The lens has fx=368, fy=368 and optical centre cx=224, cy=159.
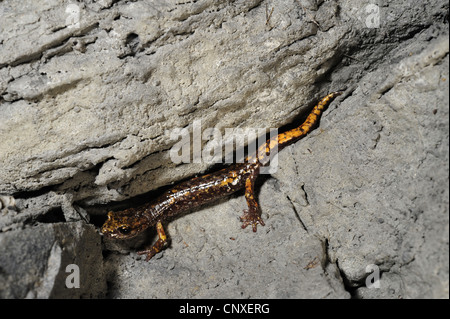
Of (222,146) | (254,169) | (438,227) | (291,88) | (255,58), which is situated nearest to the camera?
(438,227)

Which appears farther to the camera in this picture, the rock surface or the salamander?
the salamander

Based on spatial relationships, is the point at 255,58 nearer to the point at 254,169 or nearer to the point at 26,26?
the point at 254,169

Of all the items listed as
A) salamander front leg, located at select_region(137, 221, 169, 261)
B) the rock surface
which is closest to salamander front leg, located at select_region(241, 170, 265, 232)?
the rock surface

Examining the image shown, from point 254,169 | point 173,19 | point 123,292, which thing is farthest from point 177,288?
point 173,19

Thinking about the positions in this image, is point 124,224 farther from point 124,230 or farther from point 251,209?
point 251,209

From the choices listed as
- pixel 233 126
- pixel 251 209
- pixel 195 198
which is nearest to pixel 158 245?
pixel 195 198

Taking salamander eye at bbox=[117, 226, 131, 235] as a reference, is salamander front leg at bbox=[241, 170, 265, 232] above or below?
above

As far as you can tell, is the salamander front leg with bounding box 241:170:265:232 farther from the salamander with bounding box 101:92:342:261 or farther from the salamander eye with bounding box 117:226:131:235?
the salamander eye with bounding box 117:226:131:235

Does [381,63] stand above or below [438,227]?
above

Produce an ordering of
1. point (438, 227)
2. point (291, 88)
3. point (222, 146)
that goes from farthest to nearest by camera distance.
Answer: point (222, 146) < point (291, 88) < point (438, 227)
